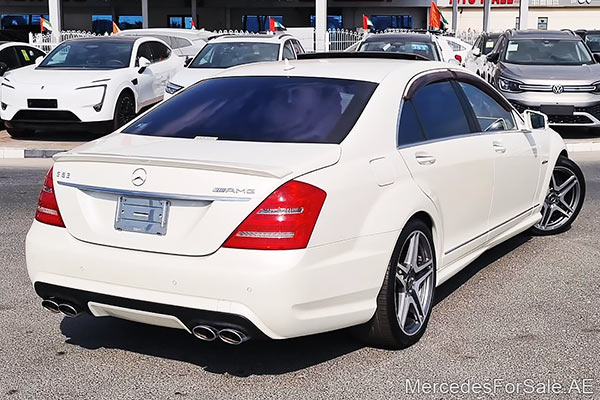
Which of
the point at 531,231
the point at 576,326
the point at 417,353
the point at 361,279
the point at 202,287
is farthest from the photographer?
the point at 531,231

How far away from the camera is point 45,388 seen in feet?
13.4

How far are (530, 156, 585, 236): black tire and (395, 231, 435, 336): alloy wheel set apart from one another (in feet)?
8.67

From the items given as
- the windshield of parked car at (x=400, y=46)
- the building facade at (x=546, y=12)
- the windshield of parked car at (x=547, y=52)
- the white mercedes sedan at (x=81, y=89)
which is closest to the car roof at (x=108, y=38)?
the white mercedes sedan at (x=81, y=89)

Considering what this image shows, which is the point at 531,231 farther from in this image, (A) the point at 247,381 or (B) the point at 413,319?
(A) the point at 247,381

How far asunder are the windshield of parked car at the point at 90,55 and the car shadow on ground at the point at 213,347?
957 cm

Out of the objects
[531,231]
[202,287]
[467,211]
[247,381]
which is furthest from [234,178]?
[531,231]

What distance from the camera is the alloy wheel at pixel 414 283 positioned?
4.50m

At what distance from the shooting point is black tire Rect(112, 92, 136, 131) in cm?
1346

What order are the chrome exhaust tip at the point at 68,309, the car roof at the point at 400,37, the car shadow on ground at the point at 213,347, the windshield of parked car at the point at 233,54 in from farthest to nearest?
the car roof at the point at 400,37, the windshield of parked car at the point at 233,54, the car shadow on ground at the point at 213,347, the chrome exhaust tip at the point at 68,309

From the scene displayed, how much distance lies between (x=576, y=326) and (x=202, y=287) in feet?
7.75

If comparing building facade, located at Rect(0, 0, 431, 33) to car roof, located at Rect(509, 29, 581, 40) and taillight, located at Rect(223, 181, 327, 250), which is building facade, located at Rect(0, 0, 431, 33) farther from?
taillight, located at Rect(223, 181, 327, 250)

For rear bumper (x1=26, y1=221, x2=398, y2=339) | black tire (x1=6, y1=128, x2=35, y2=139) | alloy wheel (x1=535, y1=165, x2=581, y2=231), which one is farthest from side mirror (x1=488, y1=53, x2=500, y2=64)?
rear bumper (x1=26, y1=221, x2=398, y2=339)

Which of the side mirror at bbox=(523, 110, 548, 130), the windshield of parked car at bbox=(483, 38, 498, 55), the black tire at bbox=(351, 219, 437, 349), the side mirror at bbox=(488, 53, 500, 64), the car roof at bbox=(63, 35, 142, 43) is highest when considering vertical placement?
the car roof at bbox=(63, 35, 142, 43)

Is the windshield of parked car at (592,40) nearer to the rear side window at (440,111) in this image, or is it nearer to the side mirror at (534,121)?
the side mirror at (534,121)
